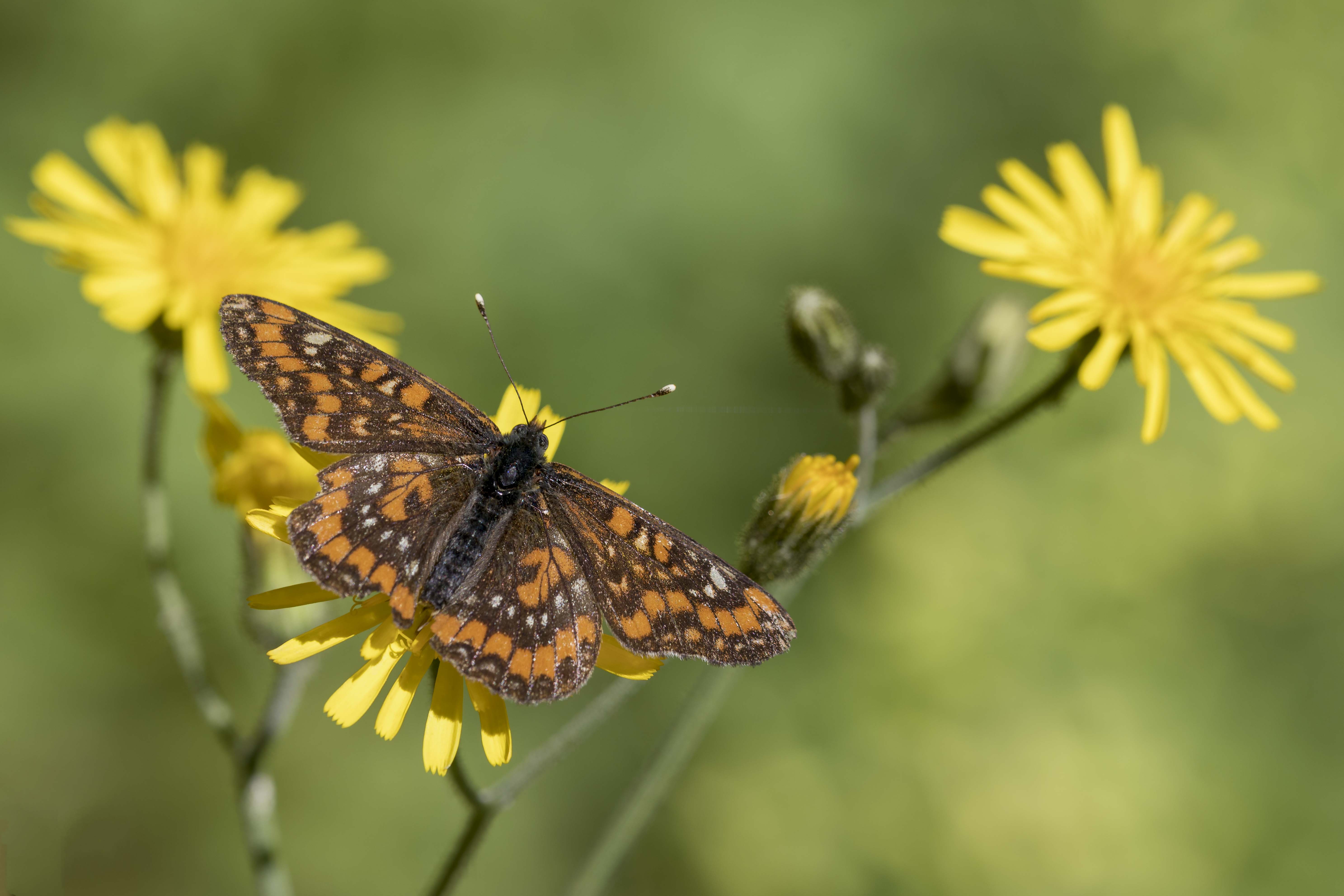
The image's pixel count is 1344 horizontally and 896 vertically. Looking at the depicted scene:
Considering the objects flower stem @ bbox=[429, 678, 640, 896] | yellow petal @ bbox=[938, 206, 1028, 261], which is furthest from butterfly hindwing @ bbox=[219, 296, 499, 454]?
A: yellow petal @ bbox=[938, 206, 1028, 261]

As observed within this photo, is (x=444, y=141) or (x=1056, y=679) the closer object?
(x=1056, y=679)

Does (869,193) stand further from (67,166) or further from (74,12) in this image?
(74,12)

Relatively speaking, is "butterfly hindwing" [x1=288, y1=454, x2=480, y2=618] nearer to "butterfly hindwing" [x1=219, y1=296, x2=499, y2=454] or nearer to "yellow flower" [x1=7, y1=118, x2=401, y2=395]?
"butterfly hindwing" [x1=219, y1=296, x2=499, y2=454]

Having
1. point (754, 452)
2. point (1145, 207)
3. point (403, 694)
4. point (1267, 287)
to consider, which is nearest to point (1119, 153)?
point (1145, 207)

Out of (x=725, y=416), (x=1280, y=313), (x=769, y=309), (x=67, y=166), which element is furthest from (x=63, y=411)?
(x=1280, y=313)

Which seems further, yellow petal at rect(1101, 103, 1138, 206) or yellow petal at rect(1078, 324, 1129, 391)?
yellow petal at rect(1101, 103, 1138, 206)

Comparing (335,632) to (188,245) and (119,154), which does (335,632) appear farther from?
(119,154)
